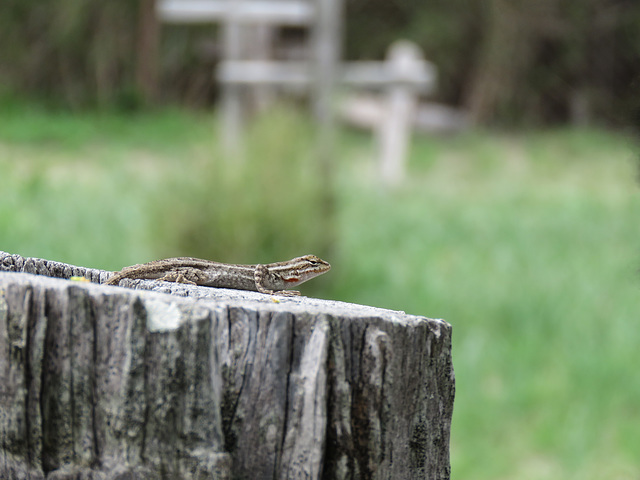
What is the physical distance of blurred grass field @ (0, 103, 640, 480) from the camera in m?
5.12

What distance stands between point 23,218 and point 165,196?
1660mm

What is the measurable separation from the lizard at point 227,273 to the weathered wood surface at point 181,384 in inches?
21.3

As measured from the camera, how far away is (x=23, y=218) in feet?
22.6

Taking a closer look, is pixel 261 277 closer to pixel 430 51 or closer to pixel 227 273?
pixel 227 273

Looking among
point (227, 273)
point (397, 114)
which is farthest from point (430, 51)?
point (227, 273)

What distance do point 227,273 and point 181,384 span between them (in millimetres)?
972

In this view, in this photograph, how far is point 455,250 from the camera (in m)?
8.25

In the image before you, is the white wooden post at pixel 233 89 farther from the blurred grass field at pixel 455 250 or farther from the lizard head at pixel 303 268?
the lizard head at pixel 303 268

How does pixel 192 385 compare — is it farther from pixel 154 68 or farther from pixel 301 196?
pixel 154 68

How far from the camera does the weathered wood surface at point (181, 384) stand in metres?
1.48

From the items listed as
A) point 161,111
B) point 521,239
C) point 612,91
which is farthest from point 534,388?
point 612,91

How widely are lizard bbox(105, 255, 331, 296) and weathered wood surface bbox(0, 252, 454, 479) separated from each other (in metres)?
0.54

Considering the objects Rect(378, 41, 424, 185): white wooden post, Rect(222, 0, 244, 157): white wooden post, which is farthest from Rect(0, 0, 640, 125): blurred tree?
Rect(222, 0, 244, 157): white wooden post

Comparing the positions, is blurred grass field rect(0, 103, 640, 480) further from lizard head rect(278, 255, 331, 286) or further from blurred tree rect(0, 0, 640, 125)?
blurred tree rect(0, 0, 640, 125)
